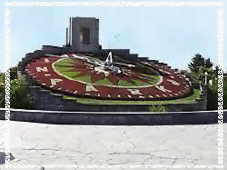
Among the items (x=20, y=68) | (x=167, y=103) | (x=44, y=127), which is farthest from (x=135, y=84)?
(x=44, y=127)

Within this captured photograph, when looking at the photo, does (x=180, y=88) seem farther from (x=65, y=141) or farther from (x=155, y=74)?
(x=65, y=141)

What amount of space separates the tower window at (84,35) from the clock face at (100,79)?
Answer: 2490 mm

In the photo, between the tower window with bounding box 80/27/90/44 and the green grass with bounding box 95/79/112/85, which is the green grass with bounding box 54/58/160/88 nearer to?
the green grass with bounding box 95/79/112/85

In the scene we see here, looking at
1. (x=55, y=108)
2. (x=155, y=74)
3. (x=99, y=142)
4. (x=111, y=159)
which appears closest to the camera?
(x=111, y=159)

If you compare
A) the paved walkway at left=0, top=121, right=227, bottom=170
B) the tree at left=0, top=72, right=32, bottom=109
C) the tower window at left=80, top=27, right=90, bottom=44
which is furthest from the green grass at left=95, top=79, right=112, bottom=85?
the paved walkway at left=0, top=121, right=227, bottom=170

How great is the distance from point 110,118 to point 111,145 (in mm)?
2773

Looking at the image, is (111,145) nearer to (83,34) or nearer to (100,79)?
(100,79)

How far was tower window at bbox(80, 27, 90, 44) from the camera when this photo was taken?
23.9 metres

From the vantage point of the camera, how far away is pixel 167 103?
16.8m

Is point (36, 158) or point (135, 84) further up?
point (135, 84)

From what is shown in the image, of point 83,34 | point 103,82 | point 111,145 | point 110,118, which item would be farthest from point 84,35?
point 111,145

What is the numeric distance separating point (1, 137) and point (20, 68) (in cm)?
1156

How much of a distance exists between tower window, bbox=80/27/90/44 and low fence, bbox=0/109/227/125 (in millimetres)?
14214

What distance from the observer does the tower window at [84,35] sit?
939 inches
